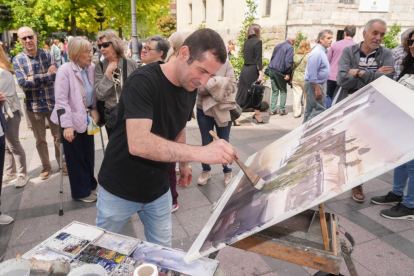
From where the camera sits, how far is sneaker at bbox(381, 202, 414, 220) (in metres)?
3.19

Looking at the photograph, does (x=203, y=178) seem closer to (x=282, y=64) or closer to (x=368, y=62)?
(x=368, y=62)

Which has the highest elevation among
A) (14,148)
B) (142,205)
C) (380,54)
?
(380,54)

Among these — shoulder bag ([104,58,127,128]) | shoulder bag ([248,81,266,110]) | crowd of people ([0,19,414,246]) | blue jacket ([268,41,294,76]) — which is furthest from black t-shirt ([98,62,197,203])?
blue jacket ([268,41,294,76])

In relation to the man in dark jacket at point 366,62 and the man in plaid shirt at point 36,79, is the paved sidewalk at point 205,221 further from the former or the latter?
the man in plaid shirt at point 36,79

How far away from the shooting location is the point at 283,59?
276 inches

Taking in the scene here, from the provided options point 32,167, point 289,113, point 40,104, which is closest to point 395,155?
point 40,104

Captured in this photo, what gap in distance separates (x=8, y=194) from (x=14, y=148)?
1.95ft

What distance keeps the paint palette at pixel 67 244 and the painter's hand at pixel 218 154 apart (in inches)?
28.4

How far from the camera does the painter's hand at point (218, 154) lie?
131 cm

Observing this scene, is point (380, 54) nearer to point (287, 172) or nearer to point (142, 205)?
point (287, 172)

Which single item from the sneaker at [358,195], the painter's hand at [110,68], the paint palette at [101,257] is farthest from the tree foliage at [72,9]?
the paint palette at [101,257]

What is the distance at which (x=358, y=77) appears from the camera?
11.8ft

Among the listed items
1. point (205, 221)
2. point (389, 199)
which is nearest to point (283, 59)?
point (389, 199)

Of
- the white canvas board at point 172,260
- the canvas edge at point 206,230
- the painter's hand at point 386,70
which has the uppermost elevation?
the painter's hand at point 386,70
